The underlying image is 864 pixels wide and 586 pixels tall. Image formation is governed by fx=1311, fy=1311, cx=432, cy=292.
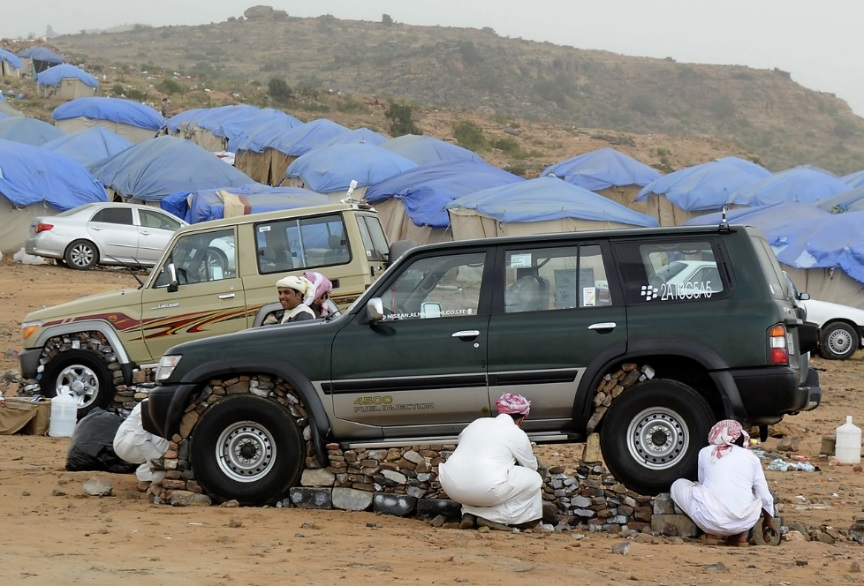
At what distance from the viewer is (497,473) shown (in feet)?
27.9

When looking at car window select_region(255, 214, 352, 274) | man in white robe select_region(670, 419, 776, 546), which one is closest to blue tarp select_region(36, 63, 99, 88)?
car window select_region(255, 214, 352, 274)

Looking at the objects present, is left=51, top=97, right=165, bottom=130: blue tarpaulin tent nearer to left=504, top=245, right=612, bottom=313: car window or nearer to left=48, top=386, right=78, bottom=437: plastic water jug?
left=48, top=386, right=78, bottom=437: plastic water jug

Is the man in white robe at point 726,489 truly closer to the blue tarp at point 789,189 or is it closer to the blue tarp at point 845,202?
the blue tarp at point 845,202

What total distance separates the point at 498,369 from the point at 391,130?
59.7 meters

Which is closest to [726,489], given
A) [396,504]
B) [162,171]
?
[396,504]

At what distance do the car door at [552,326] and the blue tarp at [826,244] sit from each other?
1590 cm

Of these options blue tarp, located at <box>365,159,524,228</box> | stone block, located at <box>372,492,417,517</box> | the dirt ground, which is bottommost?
the dirt ground

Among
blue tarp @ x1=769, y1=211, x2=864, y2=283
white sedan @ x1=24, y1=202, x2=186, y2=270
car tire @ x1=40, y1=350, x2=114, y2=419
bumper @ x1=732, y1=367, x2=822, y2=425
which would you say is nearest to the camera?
bumper @ x1=732, y1=367, x2=822, y2=425

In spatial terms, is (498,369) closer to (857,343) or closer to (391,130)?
(857,343)

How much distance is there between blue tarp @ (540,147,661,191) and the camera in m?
42.8

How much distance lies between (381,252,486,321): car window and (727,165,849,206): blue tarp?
2866 centimetres

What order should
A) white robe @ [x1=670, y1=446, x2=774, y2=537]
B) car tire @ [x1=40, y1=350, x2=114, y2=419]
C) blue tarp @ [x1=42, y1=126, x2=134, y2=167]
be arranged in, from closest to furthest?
1. white robe @ [x1=670, y1=446, x2=774, y2=537]
2. car tire @ [x1=40, y1=350, x2=114, y2=419]
3. blue tarp @ [x1=42, y1=126, x2=134, y2=167]

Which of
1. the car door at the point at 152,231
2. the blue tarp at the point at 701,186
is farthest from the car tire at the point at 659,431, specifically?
the blue tarp at the point at 701,186

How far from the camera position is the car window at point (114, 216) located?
2681 centimetres
